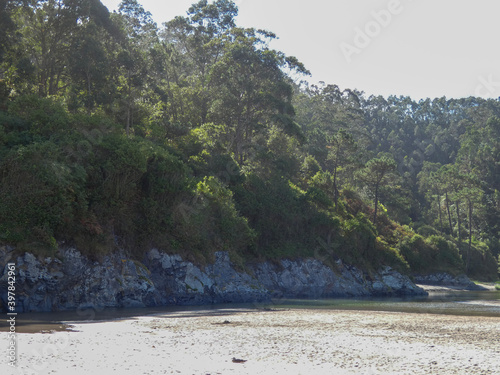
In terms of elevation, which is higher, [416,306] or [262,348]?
[262,348]

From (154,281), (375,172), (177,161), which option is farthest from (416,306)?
(375,172)

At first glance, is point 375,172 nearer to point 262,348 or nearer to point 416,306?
point 416,306

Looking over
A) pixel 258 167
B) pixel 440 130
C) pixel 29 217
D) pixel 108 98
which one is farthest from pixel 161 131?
pixel 440 130

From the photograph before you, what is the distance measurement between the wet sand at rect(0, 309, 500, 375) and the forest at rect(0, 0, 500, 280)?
36.1 ft

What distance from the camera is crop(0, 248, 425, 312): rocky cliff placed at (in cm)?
2372

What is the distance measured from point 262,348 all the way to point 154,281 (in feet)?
57.2

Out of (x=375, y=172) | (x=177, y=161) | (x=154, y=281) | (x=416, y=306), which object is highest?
(x=375, y=172)

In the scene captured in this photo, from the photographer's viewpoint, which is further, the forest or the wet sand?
the forest

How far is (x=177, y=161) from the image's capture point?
117ft

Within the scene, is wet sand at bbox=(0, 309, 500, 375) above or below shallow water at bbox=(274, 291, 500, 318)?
above

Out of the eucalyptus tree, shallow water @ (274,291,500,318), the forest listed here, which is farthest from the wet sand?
the eucalyptus tree

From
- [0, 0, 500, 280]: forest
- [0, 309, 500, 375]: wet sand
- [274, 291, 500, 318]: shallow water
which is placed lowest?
[274, 291, 500, 318]: shallow water

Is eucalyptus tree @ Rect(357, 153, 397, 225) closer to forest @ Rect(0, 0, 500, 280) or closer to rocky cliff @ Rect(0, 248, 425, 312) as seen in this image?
forest @ Rect(0, 0, 500, 280)

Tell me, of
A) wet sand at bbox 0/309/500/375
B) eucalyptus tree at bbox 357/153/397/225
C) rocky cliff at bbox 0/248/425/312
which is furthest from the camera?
eucalyptus tree at bbox 357/153/397/225
